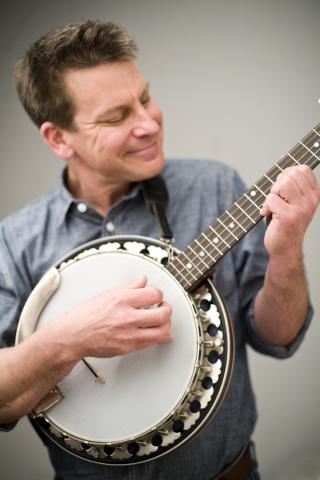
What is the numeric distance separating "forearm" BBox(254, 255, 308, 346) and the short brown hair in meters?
0.54

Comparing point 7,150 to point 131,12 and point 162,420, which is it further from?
point 162,420

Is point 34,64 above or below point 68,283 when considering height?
above

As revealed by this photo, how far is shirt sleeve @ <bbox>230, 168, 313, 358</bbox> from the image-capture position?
1.06m

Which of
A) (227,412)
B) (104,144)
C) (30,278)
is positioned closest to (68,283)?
(30,278)

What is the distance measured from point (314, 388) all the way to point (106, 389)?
3.09ft

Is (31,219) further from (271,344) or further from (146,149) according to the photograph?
(271,344)

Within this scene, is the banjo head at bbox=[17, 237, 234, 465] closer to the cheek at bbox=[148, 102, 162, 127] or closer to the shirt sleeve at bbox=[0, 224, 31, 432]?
the shirt sleeve at bbox=[0, 224, 31, 432]

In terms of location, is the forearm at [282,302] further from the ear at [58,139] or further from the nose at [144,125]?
the ear at [58,139]

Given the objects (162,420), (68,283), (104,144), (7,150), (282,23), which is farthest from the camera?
(7,150)

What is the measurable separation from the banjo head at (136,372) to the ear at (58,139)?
0.93 ft

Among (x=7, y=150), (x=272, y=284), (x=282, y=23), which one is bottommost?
(x=7, y=150)

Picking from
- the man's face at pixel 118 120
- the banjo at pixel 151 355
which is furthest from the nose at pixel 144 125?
the banjo at pixel 151 355

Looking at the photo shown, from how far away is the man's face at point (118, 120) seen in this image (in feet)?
3.54

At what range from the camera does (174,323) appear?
36.0 inches
